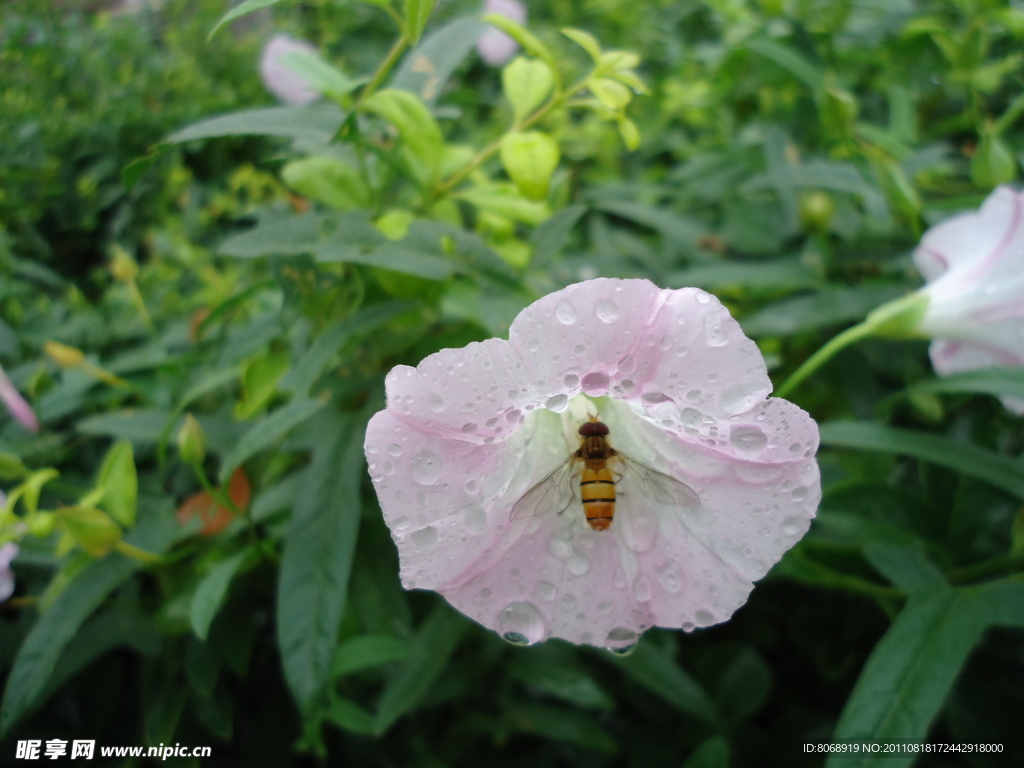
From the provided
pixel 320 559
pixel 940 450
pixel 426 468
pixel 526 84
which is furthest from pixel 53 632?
pixel 940 450

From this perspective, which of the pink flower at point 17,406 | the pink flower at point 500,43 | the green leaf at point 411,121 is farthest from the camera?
the pink flower at point 500,43

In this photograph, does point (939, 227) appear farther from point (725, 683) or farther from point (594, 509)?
point (725, 683)

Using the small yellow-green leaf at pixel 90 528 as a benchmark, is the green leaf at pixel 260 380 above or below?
above

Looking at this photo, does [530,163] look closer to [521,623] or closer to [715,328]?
[715,328]

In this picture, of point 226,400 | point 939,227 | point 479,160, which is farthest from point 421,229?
point 939,227

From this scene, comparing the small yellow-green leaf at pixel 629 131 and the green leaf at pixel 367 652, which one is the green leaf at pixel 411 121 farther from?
the green leaf at pixel 367 652

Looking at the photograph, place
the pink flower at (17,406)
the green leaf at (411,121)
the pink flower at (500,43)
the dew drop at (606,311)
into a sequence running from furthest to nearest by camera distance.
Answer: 1. the pink flower at (500,43)
2. the pink flower at (17,406)
3. the green leaf at (411,121)
4. the dew drop at (606,311)

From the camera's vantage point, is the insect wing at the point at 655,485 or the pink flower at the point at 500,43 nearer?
the insect wing at the point at 655,485

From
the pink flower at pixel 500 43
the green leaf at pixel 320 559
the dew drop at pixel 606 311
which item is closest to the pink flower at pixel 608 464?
the dew drop at pixel 606 311
